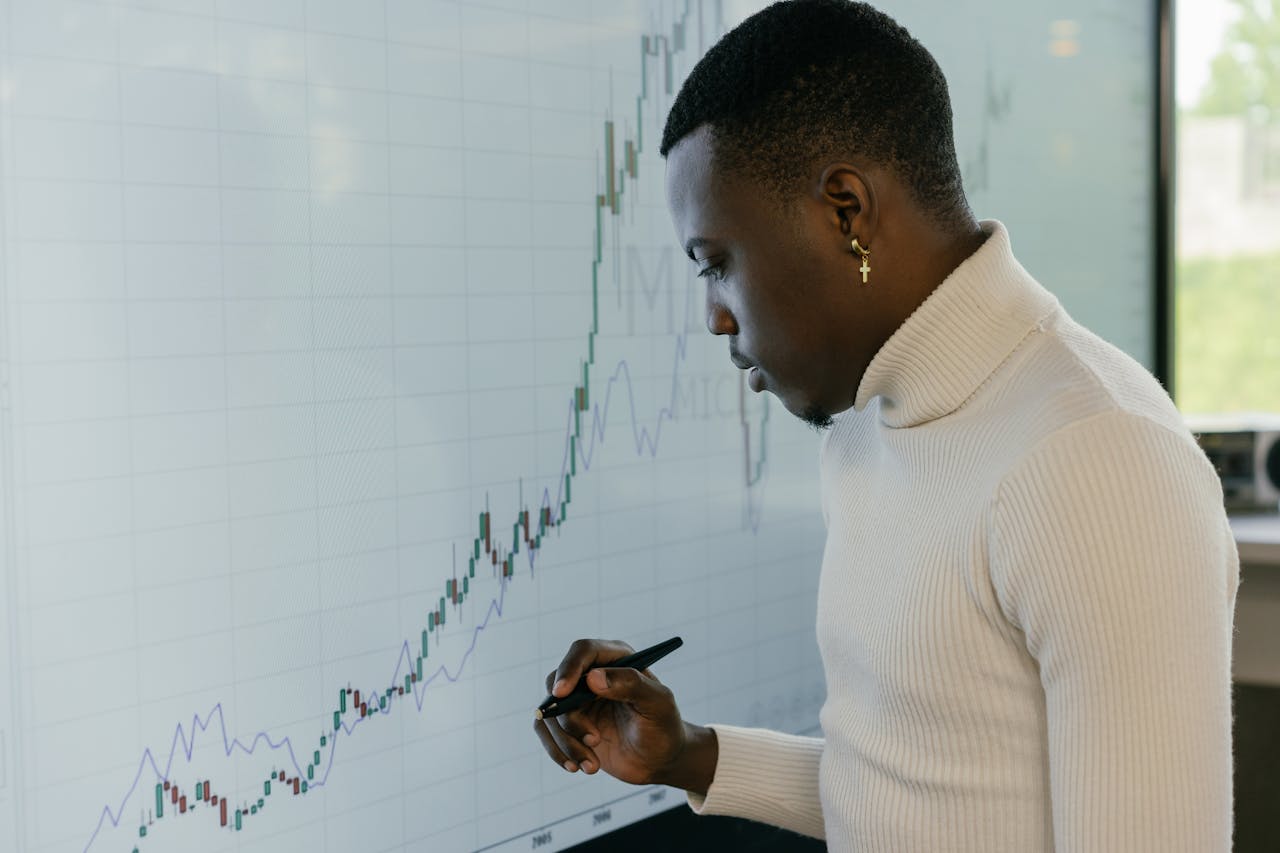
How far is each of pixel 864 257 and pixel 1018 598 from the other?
23 cm

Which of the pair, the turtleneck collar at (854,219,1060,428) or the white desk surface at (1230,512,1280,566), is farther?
the white desk surface at (1230,512,1280,566)

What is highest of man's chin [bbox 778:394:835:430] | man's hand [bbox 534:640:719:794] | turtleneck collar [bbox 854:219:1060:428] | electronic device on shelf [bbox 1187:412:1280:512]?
turtleneck collar [bbox 854:219:1060:428]

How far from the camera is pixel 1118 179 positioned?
183 centimetres

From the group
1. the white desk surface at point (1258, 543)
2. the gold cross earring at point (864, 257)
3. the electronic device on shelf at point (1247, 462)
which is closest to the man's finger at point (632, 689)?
the gold cross earring at point (864, 257)

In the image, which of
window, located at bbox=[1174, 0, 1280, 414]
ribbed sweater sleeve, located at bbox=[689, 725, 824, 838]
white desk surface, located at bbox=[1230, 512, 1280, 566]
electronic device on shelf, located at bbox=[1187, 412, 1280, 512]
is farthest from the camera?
window, located at bbox=[1174, 0, 1280, 414]

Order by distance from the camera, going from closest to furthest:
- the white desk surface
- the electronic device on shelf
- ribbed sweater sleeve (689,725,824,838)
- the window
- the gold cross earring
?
the gold cross earring → ribbed sweater sleeve (689,725,824,838) → the white desk surface → the electronic device on shelf → the window

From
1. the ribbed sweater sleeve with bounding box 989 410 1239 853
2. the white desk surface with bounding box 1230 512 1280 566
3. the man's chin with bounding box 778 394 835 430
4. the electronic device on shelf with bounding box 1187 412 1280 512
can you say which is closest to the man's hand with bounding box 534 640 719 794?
the man's chin with bounding box 778 394 835 430

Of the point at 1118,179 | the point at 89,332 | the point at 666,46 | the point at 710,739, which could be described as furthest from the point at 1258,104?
the point at 89,332

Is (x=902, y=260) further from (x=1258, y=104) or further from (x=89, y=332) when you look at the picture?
(x=1258, y=104)

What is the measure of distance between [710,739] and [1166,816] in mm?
419

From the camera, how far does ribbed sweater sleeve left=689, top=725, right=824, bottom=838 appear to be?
3.37 ft

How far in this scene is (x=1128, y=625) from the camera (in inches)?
26.5

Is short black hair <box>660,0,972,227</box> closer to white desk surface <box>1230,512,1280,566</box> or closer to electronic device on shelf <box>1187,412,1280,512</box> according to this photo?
white desk surface <box>1230,512,1280,566</box>

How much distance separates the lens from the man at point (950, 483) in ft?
2.24
